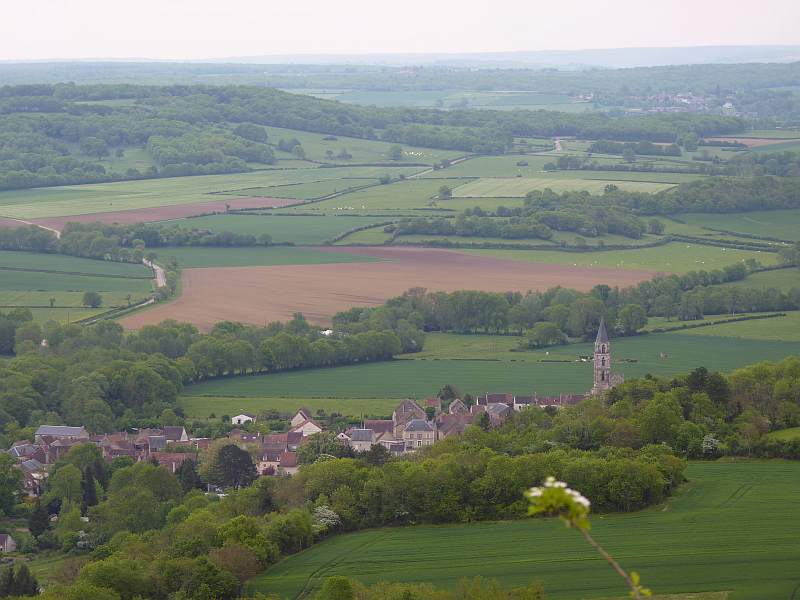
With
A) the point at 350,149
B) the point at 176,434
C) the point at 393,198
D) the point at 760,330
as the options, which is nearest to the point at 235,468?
the point at 176,434

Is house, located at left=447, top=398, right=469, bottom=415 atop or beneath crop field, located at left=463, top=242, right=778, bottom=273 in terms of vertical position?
atop

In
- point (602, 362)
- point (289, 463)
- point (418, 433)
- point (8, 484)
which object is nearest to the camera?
point (8, 484)

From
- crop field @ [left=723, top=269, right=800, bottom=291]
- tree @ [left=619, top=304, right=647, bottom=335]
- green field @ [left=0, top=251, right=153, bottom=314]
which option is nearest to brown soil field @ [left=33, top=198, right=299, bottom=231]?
green field @ [left=0, top=251, right=153, bottom=314]

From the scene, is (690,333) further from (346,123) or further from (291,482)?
(346,123)

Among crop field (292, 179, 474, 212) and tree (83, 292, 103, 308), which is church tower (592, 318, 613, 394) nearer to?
tree (83, 292, 103, 308)

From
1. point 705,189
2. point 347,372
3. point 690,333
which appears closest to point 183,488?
point 347,372

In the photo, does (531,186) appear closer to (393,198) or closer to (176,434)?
(393,198)

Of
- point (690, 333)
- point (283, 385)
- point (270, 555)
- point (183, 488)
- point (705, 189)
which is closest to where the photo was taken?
point (270, 555)
